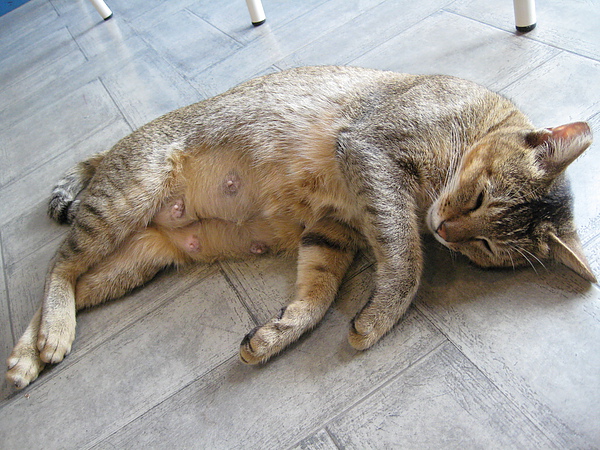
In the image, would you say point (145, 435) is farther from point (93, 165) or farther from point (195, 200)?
point (93, 165)

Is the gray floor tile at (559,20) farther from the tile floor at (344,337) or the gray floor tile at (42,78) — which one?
the gray floor tile at (42,78)

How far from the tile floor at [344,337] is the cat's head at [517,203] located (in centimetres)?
18

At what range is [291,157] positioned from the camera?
101 inches

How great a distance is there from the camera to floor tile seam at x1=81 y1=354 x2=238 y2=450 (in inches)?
77.6

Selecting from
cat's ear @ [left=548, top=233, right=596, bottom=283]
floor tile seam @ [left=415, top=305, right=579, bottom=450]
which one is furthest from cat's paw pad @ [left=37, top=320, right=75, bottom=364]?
cat's ear @ [left=548, top=233, right=596, bottom=283]

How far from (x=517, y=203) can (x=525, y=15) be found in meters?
2.19

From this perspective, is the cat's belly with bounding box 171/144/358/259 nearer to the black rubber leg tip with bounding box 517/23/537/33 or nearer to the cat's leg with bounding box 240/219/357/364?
the cat's leg with bounding box 240/219/357/364

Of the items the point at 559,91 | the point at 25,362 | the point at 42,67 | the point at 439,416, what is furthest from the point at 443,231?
the point at 42,67

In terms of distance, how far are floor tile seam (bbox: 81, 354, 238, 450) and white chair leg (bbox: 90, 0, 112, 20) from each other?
5428mm

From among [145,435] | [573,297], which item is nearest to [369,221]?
[573,297]

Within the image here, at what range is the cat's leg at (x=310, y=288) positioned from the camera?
2.03 m

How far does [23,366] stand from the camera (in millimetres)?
2232

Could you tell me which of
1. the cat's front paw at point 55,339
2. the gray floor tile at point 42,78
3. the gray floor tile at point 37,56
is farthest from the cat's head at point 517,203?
the gray floor tile at point 37,56

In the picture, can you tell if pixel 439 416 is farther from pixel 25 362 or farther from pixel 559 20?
pixel 559 20
